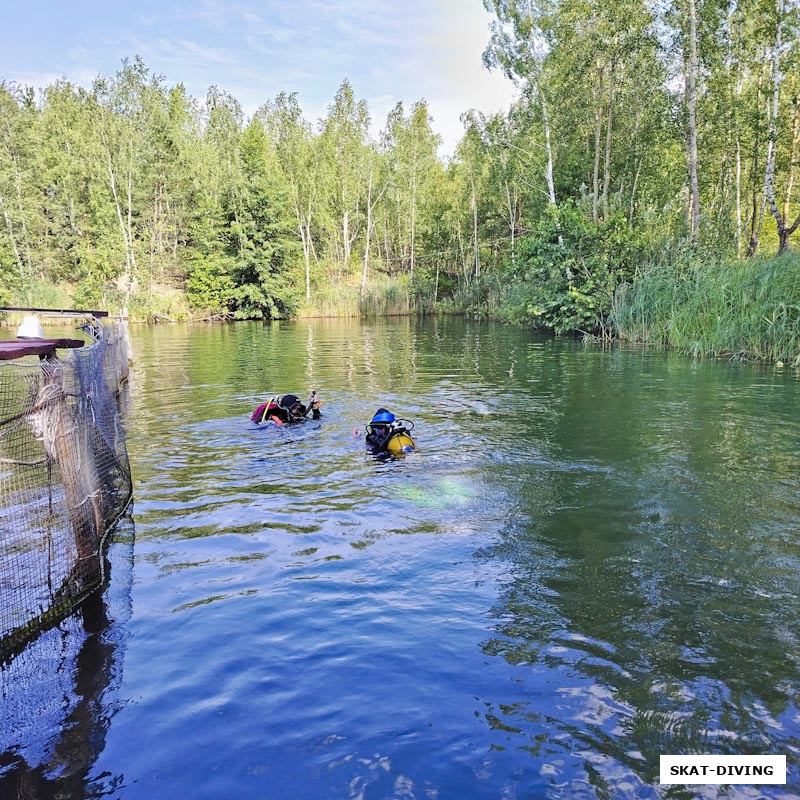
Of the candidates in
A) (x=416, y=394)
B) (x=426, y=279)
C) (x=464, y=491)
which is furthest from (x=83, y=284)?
(x=464, y=491)

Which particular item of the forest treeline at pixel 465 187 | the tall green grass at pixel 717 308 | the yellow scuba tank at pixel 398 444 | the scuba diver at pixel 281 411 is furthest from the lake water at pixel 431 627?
the forest treeline at pixel 465 187

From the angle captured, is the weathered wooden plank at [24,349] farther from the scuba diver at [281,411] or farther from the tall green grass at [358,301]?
the tall green grass at [358,301]

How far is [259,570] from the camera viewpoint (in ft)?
17.6

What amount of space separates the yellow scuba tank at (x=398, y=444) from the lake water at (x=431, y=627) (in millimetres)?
183

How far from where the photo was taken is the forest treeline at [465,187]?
2398cm

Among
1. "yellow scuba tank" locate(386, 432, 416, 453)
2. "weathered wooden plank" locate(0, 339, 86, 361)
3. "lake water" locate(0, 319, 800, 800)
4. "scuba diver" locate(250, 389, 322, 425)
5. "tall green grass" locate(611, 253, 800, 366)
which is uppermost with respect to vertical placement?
"tall green grass" locate(611, 253, 800, 366)

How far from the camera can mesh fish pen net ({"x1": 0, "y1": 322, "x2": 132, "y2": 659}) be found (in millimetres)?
4426

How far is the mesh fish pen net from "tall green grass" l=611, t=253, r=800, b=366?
16467 millimetres

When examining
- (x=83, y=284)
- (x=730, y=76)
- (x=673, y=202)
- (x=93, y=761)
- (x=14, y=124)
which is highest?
(x=14, y=124)

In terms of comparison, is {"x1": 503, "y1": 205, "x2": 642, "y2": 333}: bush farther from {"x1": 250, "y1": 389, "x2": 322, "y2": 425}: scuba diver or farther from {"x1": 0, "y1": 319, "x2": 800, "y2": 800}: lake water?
{"x1": 250, "y1": 389, "x2": 322, "y2": 425}: scuba diver

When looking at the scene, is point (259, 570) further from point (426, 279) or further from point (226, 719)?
point (426, 279)

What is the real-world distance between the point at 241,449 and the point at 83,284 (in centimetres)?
4155

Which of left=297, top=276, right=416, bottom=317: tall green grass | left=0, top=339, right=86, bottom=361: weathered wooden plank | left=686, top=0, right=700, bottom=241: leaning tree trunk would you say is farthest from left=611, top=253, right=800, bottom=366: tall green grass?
left=297, top=276, right=416, bottom=317: tall green grass

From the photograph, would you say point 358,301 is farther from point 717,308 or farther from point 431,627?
point 431,627
